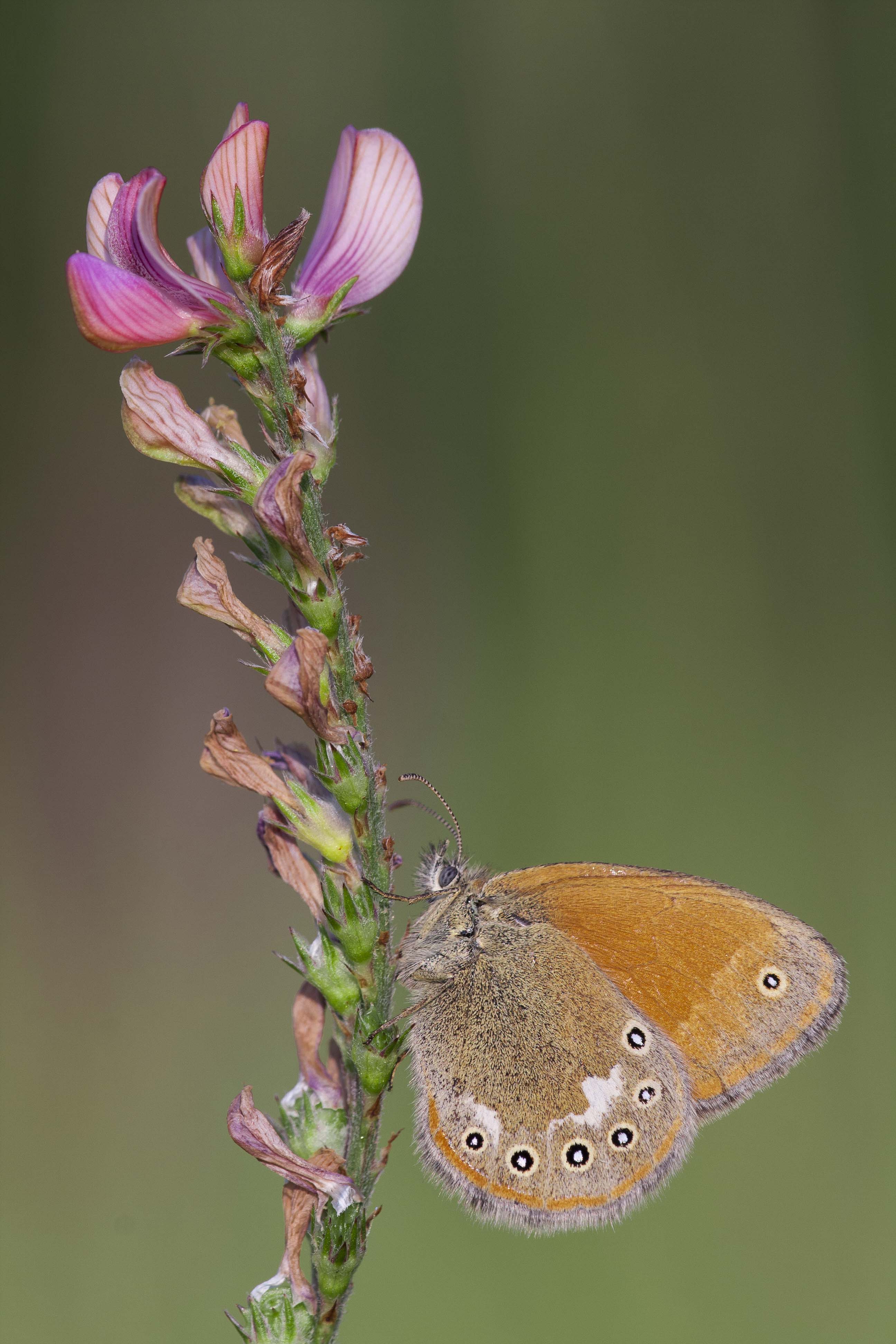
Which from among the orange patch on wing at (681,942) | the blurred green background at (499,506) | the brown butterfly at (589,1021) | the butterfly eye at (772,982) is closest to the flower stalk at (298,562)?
the brown butterfly at (589,1021)

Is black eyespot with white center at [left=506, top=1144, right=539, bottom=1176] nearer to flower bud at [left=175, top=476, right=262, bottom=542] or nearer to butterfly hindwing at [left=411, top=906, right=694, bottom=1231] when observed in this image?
butterfly hindwing at [left=411, top=906, right=694, bottom=1231]

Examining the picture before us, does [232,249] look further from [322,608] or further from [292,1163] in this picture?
[292,1163]

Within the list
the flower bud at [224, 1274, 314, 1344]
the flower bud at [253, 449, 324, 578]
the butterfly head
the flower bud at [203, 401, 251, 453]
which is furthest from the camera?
the butterfly head

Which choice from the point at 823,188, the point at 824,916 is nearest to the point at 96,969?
the point at 824,916

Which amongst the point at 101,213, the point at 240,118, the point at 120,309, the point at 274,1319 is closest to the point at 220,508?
the point at 120,309

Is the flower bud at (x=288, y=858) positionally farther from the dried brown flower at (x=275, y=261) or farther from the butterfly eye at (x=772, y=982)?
the butterfly eye at (x=772, y=982)

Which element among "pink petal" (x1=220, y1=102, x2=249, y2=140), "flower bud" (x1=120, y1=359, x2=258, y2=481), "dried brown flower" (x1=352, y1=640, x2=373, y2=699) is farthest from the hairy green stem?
"pink petal" (x1=220, y1=102, x2=249, y2=140)
